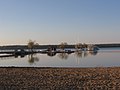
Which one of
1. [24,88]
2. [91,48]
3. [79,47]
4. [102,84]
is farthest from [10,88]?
[79,47]

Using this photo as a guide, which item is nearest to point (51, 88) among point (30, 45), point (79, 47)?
point (30, 45)

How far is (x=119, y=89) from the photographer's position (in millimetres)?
14453

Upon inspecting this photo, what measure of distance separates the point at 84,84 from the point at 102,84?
3.16 feet

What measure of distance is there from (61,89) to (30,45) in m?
107

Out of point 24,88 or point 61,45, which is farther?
point 61,45

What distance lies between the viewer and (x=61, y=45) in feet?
442

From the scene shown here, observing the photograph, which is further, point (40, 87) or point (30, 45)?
point (30, 45)

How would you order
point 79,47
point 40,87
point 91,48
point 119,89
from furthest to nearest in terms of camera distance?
point 79,47
point 91,48
point 40,87
point 119,89

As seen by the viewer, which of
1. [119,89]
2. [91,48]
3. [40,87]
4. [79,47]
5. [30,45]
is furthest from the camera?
[79,47]

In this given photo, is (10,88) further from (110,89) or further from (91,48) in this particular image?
(91,48)

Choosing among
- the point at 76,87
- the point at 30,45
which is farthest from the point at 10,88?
the point at 30,45

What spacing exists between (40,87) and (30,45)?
10639 centimetres

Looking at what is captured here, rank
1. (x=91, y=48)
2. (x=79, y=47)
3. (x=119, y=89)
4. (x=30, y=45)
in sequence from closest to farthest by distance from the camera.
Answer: (x=119, y=89)
(x=30, y=45)
(x=91, y=48)
(x=79, y=47)

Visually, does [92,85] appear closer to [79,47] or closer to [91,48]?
→ [91,48]
